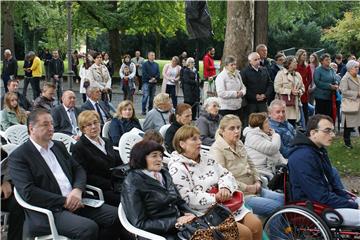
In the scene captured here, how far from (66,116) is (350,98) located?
19.5ft

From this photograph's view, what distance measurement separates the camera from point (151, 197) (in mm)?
4289

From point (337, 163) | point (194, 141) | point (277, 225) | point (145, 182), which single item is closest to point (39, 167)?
point (145, 182)

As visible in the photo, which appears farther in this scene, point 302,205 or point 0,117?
point 0,117

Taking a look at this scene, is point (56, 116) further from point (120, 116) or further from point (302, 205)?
point (302, 205)

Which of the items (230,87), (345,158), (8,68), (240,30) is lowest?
(345,158)

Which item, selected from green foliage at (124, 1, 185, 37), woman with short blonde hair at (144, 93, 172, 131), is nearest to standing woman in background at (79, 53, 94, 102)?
woman with short blonde hair at (144, 93, 172, 131)

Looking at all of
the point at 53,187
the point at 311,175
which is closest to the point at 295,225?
the point at 311,175

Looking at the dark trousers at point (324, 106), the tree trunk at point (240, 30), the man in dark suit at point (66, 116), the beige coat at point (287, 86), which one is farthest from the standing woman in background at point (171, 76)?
the man in dark suit at point (66, 116)

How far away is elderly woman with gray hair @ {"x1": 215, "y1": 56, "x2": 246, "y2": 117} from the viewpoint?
378 inches

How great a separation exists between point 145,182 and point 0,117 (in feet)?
13.4

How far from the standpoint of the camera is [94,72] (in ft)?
43.4

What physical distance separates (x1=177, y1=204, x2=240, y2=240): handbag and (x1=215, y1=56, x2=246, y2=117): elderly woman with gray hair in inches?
211

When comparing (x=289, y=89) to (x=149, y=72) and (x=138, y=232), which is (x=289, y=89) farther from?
(x=138, y=232)

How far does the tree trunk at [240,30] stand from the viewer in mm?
11039
